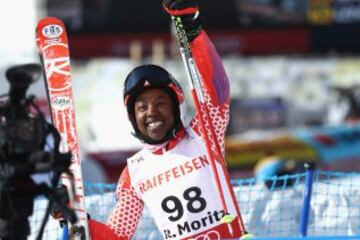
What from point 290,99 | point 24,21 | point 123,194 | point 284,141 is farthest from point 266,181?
point 24,21

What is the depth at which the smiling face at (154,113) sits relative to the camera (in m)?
5.23

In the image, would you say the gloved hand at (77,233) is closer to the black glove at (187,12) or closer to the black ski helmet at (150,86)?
the black ski helmet at (150,86)

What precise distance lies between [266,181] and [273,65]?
14.2 meters

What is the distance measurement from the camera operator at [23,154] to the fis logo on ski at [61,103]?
3.83 ft

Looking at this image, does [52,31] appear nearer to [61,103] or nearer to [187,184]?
[61,103]

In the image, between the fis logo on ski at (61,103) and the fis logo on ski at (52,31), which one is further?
the fis logo on ski at (52,31)

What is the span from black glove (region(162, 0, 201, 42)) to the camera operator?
1150 millimetres

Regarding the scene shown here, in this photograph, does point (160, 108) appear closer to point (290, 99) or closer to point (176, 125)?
point (176, 125)

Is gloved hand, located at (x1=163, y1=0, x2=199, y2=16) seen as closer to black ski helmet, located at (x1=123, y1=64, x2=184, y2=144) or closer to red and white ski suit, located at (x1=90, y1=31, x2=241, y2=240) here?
red and white ski suit, located at (x1=90, y1=31, x2=241, y2=240)

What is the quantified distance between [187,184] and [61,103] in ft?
2.50

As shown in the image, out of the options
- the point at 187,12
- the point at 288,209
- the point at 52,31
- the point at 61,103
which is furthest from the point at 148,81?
the point at 288,209

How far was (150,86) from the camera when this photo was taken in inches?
206

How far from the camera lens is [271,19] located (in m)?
20.8

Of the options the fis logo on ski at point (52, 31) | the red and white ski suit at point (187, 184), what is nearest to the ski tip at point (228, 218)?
the red and white ski suit at point (187, 184)
